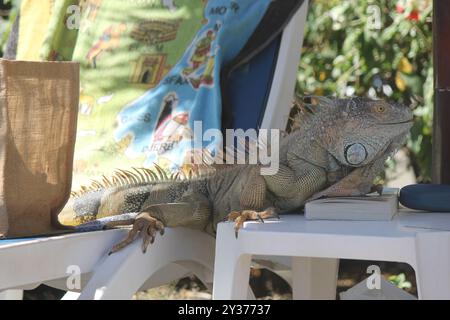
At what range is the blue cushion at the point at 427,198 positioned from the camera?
2.42 m

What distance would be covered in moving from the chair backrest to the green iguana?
662 millimetres

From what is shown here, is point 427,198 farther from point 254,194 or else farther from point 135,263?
point 135,263

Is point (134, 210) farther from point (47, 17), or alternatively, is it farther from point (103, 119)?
point (47, 17)

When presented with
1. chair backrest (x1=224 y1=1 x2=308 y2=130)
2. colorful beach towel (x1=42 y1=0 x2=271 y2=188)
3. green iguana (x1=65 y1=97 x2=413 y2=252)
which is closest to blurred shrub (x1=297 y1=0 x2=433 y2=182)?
chair backrest (x1=224 y1=1 x2=308 y2=130)

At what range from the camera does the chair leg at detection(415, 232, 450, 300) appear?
77.1 inches

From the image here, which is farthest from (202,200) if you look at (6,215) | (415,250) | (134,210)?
(415,250)

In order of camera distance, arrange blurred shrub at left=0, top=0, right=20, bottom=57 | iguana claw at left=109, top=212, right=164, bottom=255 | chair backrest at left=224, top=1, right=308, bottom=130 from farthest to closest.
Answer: blurred shrub at left=0, top=0, right=20, bottom=57 → chair backrest at left=224, top=1, right=308, bottom=130 → iguana claw at left=109, top=212, right=164, bottom=255

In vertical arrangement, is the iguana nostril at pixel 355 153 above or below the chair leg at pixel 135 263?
above

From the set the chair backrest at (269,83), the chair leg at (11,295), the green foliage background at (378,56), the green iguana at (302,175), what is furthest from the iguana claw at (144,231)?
the green foliage background at (378,56)

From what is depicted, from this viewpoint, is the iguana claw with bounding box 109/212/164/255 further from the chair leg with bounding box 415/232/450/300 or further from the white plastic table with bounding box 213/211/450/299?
the chair leg with bounding box 415/232/450/300

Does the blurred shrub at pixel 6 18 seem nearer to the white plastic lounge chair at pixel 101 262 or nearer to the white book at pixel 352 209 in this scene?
the white plastic lounge chair at pixel 101 262

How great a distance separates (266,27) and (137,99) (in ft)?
2.17

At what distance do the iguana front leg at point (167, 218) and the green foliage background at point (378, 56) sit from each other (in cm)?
194

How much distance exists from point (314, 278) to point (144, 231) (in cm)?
99
